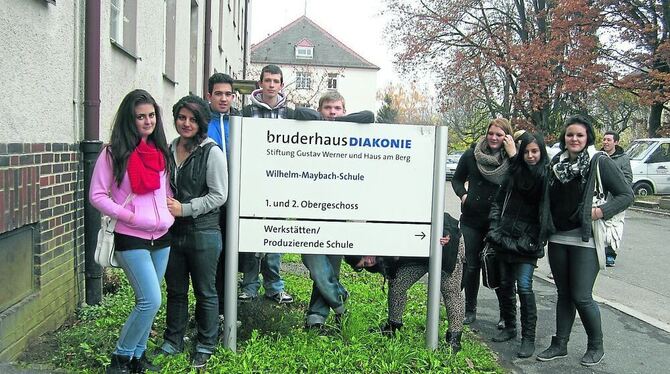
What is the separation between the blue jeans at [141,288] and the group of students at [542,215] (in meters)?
2.67

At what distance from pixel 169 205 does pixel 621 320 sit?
4576 millimetres

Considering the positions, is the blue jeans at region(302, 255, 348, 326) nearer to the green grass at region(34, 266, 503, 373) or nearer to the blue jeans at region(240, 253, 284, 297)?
the green grass at region(34, 266, 503, 373)

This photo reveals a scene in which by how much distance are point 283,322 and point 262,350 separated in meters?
0.44

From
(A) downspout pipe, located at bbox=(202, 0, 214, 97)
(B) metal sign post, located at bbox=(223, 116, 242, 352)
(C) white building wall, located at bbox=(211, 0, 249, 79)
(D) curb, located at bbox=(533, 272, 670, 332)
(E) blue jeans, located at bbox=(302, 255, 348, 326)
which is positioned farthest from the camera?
(C) white building wall, located at bbox=(211, 0, 249, 79)

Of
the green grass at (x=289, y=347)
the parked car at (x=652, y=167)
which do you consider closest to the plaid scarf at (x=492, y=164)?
the green grass at (x=289, y=347)

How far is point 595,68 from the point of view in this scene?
23344mm

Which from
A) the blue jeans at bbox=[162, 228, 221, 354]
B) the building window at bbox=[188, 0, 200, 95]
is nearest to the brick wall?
the blue jeans at bbox=[162, 228, 221, 354]

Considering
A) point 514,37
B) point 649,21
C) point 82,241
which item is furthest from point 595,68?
point 82,241

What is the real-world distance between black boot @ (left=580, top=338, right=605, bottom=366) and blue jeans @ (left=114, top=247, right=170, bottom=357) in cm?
317

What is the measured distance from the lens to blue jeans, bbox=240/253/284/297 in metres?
5.71

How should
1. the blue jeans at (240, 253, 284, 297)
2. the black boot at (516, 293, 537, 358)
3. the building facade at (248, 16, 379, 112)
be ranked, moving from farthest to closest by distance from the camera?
the building facade at (248, 16, 379, 112) → the blue jeans at (240, 253, 284, 297) → the black boot at (516, 293, 537, 358)

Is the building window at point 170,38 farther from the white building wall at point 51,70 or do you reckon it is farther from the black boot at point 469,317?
the black boot at point 469,317

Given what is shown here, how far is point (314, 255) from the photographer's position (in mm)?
4742

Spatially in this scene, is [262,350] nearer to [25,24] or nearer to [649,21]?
[25,24]
